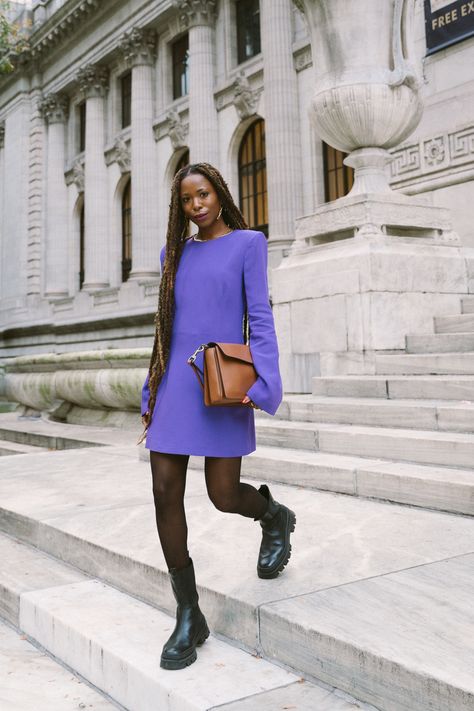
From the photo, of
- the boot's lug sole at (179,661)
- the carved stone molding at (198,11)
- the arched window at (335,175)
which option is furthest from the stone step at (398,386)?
the carved stone molding at (198,11)

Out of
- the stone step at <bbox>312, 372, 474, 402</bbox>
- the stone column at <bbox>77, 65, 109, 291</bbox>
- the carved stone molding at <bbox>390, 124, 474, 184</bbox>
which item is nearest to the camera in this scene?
the stone step at <bbox>312, 372, 474, 402</bbox>

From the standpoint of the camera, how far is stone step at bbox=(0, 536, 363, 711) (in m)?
2.23

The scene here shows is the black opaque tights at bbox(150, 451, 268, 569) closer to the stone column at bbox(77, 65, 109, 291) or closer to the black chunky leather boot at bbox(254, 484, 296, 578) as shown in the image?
the black chunky leather boot at bbox(254, 484, 296, 578)

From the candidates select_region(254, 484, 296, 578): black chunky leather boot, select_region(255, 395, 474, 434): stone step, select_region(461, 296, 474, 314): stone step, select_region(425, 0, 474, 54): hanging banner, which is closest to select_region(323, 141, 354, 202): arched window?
select_region(425, 0, 474, 54): hanging banner

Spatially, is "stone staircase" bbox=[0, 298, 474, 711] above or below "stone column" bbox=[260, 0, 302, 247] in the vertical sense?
below

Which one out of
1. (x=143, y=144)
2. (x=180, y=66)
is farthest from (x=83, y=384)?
(x=180, y=66)

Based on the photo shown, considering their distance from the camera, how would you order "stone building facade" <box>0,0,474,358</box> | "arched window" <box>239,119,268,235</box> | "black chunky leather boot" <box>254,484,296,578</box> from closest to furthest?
"black chunky leather boot" <box>254,484,296,578</box> < "stone building facade" <box>0,0,474,358</box> < "arched window" <box>239,119,268,235</box>

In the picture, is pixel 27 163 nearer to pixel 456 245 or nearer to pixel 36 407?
pixel 36 407

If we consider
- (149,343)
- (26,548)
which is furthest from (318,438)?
(149,343)

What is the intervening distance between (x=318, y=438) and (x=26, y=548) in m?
2.28

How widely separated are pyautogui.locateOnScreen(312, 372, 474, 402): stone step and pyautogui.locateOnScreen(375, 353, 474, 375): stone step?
0.42 feet

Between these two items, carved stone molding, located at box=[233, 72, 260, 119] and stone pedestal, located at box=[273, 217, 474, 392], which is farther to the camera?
carved stone molding, located at box=[233, 72, 260, 119]

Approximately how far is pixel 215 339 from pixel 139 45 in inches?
1069

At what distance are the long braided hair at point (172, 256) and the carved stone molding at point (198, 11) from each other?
77.3ft
